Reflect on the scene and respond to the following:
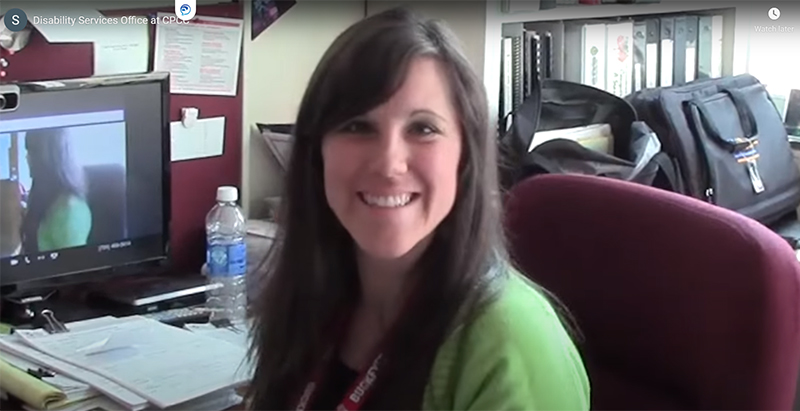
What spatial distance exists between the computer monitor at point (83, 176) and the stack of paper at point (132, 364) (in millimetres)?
136

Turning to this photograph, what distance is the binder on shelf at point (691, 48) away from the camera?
2.66 m

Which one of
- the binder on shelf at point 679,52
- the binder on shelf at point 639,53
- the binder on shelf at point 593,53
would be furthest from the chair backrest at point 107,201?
the binder on shelf at point 679,52

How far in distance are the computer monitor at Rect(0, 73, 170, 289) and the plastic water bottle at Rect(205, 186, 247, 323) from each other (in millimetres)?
93

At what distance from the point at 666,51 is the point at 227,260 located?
4.19ft

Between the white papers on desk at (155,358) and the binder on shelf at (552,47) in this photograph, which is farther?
the binder on shelf at (552,47)

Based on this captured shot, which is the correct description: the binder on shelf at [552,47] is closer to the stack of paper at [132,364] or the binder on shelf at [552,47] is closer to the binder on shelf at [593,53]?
the binder on shelf at [593,53]

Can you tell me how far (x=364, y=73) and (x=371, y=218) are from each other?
15 centimetres

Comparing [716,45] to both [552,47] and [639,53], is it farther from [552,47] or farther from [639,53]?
[552,47]

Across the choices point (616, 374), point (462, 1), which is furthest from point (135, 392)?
point (462, 1)

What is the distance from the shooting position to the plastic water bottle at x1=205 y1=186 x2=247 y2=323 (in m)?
1.82

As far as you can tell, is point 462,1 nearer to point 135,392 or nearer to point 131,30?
point 131,30

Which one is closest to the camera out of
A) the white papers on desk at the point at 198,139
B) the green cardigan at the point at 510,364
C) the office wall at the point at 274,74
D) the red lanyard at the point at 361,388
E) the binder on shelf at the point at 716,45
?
the green cardigan at the point at 510,364

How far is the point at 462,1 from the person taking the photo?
213 cm

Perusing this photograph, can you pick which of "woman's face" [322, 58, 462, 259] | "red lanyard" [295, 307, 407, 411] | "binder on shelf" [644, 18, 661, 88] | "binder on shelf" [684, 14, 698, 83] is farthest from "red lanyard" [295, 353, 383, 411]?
"binder on shelf" [684, 14, 698, 83]
